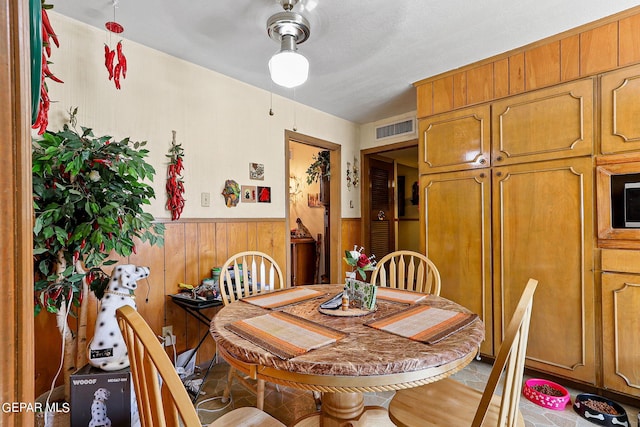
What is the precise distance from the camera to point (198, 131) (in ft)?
8.24

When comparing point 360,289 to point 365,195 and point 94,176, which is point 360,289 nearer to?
point 94,176

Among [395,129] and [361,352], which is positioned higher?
[395,129]

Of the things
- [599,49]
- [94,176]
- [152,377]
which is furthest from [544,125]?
[94,176]

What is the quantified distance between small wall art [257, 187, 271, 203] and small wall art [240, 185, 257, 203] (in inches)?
2.3

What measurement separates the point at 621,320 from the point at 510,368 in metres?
1.71

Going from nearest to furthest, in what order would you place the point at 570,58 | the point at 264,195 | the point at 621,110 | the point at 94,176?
the point at 94,176 → the point at 621,110 → the point at 570,58 → the point at 264,195

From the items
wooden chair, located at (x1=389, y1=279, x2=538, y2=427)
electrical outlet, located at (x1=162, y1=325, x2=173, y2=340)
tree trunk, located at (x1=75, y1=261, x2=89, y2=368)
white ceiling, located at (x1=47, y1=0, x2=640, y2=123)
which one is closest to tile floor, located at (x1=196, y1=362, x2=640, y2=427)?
electrical outlet, located at (x1=162, y1=325, x2=173, y2=340)

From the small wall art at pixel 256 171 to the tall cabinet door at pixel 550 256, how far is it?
2.05m

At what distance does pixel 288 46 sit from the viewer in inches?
71.8

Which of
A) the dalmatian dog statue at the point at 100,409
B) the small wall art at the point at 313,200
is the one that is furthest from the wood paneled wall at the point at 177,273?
the small wall art at the point at 313,200

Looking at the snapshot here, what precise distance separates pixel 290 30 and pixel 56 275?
1.85 metres

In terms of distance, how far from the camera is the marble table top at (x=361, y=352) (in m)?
0.89

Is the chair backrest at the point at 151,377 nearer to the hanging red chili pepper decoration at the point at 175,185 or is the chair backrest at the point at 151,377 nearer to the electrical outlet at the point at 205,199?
the hanging red chili pepper decoration at the point at 175,185

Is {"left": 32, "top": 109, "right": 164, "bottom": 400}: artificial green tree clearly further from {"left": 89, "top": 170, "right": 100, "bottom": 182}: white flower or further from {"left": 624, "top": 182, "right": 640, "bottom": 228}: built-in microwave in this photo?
{"left": 624, "top": 182, "right": 640, "bottom": 228}: built-in microwave
